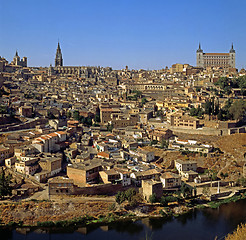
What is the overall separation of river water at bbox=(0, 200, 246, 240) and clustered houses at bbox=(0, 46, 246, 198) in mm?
1394

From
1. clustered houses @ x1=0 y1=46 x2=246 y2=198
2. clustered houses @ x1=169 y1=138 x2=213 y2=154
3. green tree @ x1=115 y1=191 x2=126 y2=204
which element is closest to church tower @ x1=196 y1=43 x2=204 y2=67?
clustered houses @ x1=0 y1=46 x2=246 y2=198

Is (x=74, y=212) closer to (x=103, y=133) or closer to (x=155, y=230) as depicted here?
(x=155, y=230)

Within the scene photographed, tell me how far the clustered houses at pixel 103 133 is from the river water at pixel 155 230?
1.39 metres

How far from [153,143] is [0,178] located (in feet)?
23.5

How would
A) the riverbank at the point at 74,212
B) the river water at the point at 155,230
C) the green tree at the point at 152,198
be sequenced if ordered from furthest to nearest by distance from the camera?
the green tree at the point at 152,198 → the riverbank at the point at 74,212 → the river water at the point at 155,230

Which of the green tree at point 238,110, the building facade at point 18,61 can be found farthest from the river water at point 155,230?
the building facade at point 18,61

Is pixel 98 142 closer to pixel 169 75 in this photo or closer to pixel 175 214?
pixel 175 214

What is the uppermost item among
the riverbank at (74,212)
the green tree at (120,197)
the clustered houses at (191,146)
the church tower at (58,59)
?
the church tower at (58,59)

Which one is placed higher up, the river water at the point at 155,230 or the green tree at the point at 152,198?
the green tree at the point at 152,198

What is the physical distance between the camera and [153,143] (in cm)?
1534

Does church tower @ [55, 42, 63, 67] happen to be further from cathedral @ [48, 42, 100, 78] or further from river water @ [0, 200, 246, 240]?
river water @ [0, 200, 246, 240]

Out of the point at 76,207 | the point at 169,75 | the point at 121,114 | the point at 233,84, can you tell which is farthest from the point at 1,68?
the point at 76,207

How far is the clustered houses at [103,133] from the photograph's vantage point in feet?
37.8

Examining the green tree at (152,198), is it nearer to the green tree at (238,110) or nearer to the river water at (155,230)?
the river water at (155,230)
